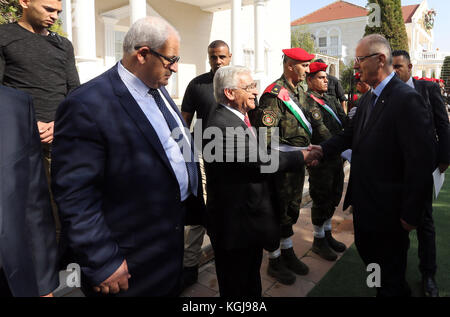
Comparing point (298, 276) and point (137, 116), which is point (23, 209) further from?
point (298, 276)

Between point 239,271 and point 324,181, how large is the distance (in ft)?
6.02

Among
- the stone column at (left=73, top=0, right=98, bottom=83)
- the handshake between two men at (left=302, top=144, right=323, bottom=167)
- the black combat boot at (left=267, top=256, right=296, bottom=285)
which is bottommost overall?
the black combat boot at (left=267, top=256, right=296, bottom=285)

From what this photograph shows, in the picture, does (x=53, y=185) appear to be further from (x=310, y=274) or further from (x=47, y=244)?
(x=310, y=274)

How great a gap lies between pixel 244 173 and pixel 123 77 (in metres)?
1.05

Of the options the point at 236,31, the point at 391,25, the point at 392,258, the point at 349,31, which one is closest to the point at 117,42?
the point at 236,31

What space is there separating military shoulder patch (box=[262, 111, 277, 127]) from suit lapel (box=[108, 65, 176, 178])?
1.79 metres

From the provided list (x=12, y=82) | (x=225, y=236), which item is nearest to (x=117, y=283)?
(x=225, y=236)

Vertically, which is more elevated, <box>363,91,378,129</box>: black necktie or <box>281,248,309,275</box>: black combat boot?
<box>363,91,378,129</box>: black necktie

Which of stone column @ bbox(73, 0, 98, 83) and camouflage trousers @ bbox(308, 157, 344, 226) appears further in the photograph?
stone column @ bbox(73, 0, 98, 83)

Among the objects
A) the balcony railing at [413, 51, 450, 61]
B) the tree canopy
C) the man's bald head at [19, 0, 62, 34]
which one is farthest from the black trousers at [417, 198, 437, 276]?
the balcony railing at [413, 51, 450, 61]

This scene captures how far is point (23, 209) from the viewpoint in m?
1.40

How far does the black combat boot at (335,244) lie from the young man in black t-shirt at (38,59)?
10.6ft

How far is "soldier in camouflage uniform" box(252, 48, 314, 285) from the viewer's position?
3.46 meters

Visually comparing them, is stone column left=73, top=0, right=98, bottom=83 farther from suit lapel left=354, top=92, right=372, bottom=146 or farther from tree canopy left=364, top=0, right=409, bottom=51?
tree canopy left=364, top=0, right=409, bottom=51
